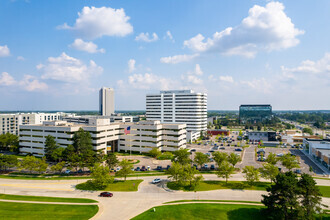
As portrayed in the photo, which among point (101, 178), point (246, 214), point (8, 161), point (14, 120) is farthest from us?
point (14, 120)

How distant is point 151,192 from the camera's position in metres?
49.6

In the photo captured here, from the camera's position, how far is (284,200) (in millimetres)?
34844

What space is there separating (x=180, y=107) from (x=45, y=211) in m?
121

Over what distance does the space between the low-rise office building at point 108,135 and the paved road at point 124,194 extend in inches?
1125

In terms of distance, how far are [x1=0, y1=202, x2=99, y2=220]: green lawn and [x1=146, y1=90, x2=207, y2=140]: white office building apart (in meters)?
111

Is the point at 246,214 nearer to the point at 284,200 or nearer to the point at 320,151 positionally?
the point at 284,200

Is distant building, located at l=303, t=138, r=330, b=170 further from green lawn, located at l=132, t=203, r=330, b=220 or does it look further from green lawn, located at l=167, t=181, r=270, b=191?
green lawn, located at l=132, t=203, r=330, b=220

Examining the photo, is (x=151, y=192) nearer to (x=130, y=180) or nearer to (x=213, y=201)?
(x=130, y=180)

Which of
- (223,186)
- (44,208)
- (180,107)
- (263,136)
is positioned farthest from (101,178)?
(263,136)

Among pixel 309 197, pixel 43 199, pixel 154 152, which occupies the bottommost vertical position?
pixel 43 199

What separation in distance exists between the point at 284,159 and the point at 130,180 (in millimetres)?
49101

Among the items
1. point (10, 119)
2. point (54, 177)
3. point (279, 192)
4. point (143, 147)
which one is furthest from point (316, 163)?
point (10, 119)

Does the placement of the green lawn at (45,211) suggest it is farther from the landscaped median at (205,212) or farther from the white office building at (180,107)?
the white office building at (180,107)

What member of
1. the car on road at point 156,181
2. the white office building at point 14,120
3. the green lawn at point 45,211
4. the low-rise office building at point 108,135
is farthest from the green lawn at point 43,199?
the white office building at point 14,120
